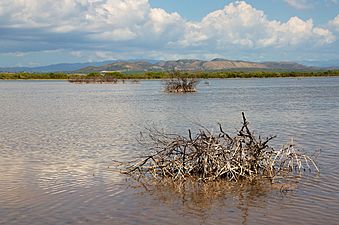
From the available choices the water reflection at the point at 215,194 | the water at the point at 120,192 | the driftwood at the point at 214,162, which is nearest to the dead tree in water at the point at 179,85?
the water at the point at 120,192

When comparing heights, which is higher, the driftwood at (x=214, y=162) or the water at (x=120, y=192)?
the driftwood at (x=214, y=162)

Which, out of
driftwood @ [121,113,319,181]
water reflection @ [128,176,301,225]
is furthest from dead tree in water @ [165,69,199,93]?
water reflection @ [128,176,301,225]

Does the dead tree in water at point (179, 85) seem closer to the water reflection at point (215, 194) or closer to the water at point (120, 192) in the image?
the water at point (120, 192)

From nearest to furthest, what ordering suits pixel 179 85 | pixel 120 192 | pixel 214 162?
pixel 120 192 < pixel 214 162 < pixel 179 85

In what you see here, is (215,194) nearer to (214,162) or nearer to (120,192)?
(214,162)

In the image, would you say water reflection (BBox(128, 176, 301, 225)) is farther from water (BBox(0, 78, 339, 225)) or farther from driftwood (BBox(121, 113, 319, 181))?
driftwood (BBox(121, 113, 319, 181))

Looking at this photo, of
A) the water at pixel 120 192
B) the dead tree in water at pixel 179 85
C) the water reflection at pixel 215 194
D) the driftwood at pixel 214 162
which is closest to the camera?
the water at pixel 120 192

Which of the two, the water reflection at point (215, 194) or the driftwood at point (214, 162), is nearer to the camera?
the water reflection at point (215, 194)

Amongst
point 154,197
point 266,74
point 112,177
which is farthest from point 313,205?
point 266,74

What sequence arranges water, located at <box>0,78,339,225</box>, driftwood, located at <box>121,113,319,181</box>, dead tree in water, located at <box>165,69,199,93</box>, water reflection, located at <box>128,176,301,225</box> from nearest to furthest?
water, located at <box>0,78,339,225</box>, water reflection, located at <box>128,176,301,225</box>, driftwood, located at <box>121,113,319,181</box>, dead tree in water, located at <box>165,69,199,93</box>

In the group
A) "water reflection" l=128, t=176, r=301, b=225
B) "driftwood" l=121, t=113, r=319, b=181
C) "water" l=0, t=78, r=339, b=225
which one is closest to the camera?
"water" l=0, t=78, r=339, b=225

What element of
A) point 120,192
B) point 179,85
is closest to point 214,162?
point 120,192

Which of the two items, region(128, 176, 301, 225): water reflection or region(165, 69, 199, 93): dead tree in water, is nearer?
region(128, 176, 301, 225): water reflection

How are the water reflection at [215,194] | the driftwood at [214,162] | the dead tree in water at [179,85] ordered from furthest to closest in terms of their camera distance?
the dead tree in water at [179,85]
the driftwood at [214,162]
the water reflection at [215,194]
